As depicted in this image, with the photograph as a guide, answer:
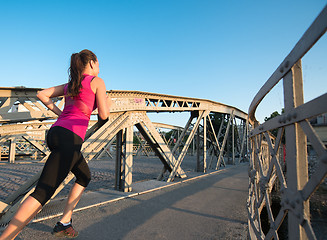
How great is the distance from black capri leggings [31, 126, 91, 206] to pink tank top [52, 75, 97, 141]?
0.10m

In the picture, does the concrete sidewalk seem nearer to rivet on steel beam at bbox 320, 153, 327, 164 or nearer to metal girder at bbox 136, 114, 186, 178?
metal girder at bbox 136, 114, 186, 178

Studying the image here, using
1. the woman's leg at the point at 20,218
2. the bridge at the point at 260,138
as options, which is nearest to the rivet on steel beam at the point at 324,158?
the bridge at the point at 260,138

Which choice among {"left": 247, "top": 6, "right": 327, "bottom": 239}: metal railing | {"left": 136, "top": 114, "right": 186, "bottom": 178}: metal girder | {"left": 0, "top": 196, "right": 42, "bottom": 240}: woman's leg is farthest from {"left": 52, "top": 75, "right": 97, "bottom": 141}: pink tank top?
{"left": 136, "top": 114, "right": 186, "bottom": 178}: metal girder

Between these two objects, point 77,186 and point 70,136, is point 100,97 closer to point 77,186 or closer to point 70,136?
point 70,136

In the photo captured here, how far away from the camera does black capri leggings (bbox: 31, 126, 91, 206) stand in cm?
158

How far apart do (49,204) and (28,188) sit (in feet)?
2.20

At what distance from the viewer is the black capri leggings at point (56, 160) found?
1579 millimetres

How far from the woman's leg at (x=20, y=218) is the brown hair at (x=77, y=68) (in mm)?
972

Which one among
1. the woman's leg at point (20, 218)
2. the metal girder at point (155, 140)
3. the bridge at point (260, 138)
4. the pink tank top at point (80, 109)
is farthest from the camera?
the metal girder at point (155, 140)

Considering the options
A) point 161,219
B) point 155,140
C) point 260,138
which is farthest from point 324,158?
point 155,140

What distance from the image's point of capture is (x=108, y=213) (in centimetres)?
322

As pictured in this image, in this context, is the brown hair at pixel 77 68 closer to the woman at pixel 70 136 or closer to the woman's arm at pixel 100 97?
the woman at pixel 70 136

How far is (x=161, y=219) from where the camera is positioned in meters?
3.04

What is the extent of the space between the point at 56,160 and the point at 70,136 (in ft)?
0.75
